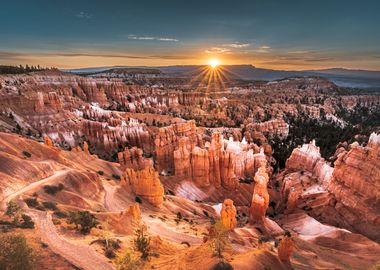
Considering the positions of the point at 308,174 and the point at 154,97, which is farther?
the point at 154,97

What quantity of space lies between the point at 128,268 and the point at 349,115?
145 meters

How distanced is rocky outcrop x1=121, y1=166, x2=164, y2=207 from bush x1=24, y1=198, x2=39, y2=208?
1334 centimetres

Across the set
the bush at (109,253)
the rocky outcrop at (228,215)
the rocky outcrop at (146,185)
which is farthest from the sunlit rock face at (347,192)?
the bush at (109,253)

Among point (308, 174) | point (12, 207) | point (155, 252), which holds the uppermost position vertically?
point (12, 207)

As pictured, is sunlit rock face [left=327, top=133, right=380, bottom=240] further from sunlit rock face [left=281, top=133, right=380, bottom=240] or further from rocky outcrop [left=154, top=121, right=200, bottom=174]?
rocky outcrop [left=154, top=121, right=200, bottom=174]

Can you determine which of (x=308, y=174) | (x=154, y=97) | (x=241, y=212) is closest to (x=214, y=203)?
(x=241, y=212)

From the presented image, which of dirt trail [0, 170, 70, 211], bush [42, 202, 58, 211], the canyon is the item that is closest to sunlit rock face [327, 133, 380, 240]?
the canyon

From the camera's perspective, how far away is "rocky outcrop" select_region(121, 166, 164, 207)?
32312 mm

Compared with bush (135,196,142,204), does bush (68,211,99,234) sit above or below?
above

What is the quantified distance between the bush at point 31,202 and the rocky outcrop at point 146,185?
13.3 m

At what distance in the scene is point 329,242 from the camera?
3186 cm

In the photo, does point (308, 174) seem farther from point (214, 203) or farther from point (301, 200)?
point (214, 203)

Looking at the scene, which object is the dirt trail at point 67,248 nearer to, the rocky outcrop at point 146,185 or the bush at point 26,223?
the bush at point 26,223

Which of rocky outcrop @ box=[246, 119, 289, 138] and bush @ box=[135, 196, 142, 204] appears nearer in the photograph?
bush @ box=[135, 196, 142, 204]
